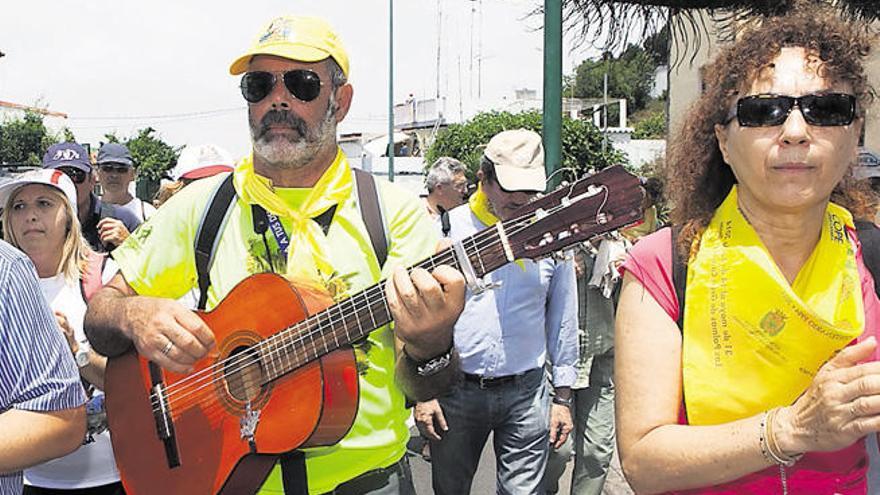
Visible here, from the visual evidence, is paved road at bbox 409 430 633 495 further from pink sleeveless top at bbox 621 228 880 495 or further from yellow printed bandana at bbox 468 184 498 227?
pink sleeveless top at bbox 621 228 880 495

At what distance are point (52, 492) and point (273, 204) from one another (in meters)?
1.47

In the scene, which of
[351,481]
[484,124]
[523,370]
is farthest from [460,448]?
[484,124]

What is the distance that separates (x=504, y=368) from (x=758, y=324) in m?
2.53

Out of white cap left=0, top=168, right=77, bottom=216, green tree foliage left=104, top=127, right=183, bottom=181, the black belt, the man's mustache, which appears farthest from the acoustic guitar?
green tree foliage left=104, top=127, right=183, bottom=181

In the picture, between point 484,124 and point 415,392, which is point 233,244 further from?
point 484,124

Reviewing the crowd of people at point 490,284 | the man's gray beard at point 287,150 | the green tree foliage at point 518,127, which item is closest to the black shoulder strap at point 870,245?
the crowd of people at point 490,284

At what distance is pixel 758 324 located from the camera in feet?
6.03

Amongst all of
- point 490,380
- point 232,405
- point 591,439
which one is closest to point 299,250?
point 232,405

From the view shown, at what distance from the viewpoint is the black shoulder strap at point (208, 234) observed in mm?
2680

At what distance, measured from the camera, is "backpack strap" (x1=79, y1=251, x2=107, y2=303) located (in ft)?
11.6

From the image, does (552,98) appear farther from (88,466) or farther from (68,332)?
(88,466)

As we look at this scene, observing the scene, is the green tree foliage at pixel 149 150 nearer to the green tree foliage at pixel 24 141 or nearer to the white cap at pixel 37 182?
the green tree foliage at pixel 24 141

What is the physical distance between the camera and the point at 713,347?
1.87 m

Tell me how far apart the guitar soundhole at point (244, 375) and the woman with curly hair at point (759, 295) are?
1.13 m
